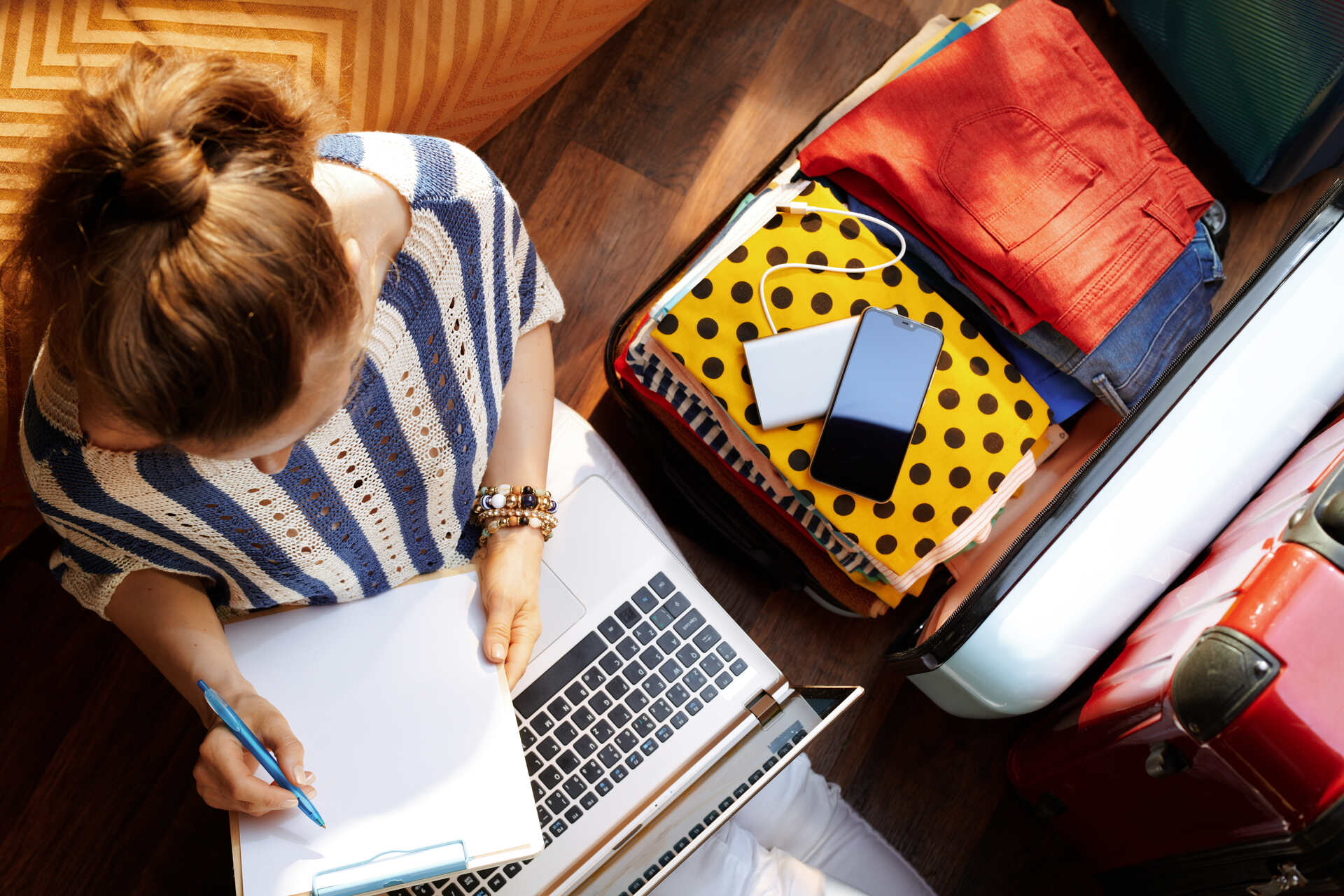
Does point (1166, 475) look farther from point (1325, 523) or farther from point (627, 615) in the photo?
point (627, 615)

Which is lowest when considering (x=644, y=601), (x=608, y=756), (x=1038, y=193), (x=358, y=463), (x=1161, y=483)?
(x=608, y=756)

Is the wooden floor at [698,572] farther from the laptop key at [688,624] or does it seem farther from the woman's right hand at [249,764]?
the woman's right hand at [249,764]

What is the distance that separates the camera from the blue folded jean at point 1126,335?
3.53 ft

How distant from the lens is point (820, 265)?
3.49ft

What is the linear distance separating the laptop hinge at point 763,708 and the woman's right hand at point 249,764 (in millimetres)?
421

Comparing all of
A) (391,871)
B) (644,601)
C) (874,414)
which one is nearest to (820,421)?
(874,414)

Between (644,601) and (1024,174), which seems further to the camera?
(1024,174)

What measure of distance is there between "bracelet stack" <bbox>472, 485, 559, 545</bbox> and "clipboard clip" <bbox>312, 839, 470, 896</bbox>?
33 cm

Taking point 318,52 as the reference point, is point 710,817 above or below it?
below

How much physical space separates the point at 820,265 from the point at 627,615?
18.9 inches

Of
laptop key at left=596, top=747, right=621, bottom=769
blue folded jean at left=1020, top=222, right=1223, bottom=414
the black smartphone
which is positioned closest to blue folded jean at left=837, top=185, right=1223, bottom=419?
blue folded jean at left=1020, top=222, right=1223, bottom=414

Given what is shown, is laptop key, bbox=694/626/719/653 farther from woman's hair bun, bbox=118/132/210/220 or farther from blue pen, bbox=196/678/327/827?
woman's hair bun, bbox=118/132/210/220

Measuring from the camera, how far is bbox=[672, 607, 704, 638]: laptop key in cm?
96

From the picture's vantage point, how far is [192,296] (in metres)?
0.44
